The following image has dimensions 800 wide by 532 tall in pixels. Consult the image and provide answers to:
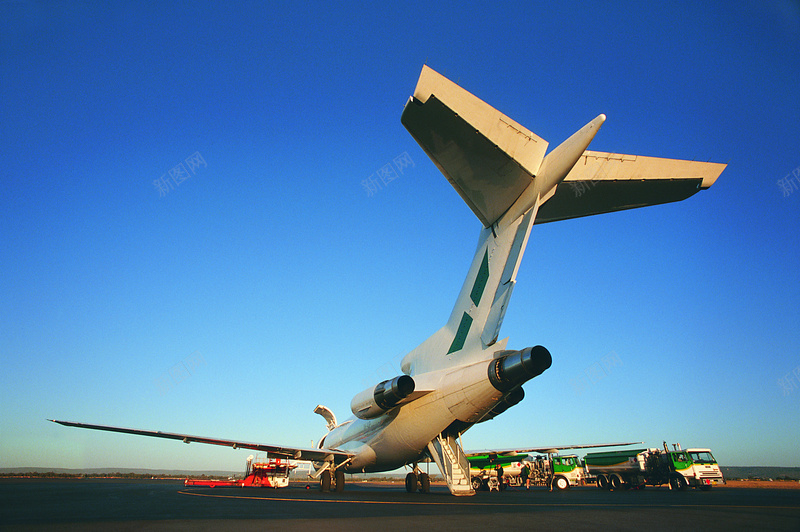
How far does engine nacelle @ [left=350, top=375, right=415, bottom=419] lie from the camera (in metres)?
12.5

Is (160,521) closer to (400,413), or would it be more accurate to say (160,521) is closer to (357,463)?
(400,413)

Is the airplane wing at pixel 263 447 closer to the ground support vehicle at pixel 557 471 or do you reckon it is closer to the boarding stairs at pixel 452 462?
the boarding stairs at pixel 452 462

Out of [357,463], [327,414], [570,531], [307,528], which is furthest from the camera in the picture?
[327,414]

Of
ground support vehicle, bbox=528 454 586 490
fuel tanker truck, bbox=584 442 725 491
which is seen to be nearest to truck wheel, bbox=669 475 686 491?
fuel tanker truck, bbox=584 442 725 491

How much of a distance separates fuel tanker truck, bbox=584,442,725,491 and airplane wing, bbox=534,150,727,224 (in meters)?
15.1

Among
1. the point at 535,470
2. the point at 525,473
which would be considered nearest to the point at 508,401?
the point at 535,470

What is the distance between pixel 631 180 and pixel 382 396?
940 centimetres

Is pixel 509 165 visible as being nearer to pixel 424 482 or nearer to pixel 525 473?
pixel 424 482

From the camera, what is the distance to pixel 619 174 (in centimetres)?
1191

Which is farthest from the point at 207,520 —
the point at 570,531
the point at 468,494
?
the point at 468,494

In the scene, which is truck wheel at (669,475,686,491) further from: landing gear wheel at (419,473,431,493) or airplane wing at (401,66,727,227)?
airplane wing at (401,66,727,227)

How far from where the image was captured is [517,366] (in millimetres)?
10539

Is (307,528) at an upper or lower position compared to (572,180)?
lower

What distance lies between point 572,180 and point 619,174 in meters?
1.24
